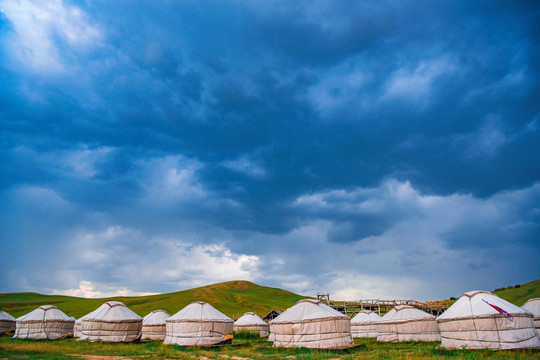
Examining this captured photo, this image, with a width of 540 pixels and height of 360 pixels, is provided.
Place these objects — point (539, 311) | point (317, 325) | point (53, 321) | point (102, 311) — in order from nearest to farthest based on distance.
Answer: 1. point (317, 325)
2. point (539, 311)
3. point (102, 311)
4. point (53, 321)

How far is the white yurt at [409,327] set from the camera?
24.1 metres

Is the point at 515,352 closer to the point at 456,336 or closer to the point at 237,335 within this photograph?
the point at 456,336

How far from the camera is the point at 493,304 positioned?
1698 centimetres

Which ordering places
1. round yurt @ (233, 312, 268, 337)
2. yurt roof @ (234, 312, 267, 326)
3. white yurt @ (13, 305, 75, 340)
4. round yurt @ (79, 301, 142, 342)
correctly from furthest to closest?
yurt roof @ (234, 312, 267, 326)
round yurt @ (233, 312, 268, 337)
white yurt @ (13, 305, 75, 340)
round yurt @ (79, 301, 142, 342)

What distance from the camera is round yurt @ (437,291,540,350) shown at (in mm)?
15867

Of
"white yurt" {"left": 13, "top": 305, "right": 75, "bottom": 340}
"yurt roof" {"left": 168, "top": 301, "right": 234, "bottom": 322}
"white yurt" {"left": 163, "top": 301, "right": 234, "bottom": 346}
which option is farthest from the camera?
"white yurt" {"left": 13, "top": 305, "right": 75, "bottom": 340}

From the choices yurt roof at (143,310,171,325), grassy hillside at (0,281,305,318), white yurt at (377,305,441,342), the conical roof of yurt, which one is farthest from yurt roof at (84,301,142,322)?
grassy hillside at (0,281,305,318)

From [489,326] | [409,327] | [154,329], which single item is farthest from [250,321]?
[489,326]

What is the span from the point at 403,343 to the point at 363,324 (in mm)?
9672

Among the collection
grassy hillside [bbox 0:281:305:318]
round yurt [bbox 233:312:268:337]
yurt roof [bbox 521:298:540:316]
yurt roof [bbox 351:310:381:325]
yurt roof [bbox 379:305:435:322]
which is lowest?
round yurt [bbox 233:312:268:337]

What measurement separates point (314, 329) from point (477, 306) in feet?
27.8

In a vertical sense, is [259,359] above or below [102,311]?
below

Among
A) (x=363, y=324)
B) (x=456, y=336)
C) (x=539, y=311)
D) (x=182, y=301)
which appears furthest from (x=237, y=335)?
(x=182, y=301)

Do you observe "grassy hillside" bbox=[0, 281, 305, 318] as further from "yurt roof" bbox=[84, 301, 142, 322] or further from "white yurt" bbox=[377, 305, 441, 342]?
"white yurt" bbox=[377, 305, 441, 342]
